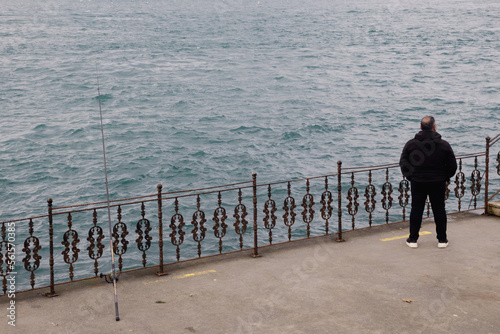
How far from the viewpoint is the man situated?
7.94 meters

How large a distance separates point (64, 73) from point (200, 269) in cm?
5591

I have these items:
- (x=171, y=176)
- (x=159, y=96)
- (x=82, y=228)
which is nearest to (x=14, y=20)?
(x=159, y=96)

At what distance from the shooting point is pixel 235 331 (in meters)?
5.82

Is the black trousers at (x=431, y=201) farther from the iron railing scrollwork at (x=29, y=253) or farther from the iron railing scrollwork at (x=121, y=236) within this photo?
the iron railing scrollwork at (x=29, y=253)

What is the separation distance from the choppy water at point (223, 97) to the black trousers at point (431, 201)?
22.5 metres

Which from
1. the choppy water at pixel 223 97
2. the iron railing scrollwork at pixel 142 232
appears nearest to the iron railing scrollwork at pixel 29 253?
the iron railing scrollwork at pixel 142 232

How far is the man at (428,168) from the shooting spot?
7.94 metres

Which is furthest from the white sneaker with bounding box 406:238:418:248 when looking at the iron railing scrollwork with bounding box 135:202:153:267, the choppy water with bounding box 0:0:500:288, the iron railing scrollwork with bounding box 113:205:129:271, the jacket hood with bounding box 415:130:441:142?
the choppy water with bounding box 0:0:500:288

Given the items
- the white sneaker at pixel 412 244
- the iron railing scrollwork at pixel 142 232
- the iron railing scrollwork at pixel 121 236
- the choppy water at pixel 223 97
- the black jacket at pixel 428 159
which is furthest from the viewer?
the choppy water at pixel 223 97

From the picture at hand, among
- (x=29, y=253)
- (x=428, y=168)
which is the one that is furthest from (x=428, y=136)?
(x=29, y=253)

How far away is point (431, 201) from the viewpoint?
8.27 metres

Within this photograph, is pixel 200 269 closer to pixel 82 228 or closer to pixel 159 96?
pixel 82 228

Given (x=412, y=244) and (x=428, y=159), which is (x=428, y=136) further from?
(x=412, y=244)

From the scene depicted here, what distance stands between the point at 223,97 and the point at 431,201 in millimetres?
43977
